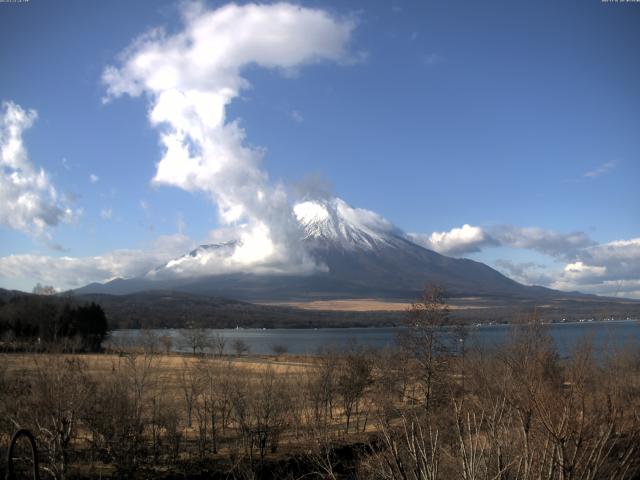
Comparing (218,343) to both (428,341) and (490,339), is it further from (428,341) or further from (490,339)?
(428,341)

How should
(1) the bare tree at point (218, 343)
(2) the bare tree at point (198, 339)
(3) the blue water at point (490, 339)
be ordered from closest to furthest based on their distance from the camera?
(3) the blue water at point (490, 339), (1) the bare tree at point (218, 343), (2) the bare tree at point (198, 339)

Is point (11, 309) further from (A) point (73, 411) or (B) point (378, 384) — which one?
(A) point (73, 411)

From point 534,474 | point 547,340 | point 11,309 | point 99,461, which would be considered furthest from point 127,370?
point 11,309

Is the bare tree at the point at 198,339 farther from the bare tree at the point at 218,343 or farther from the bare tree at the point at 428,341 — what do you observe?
the bare tree at the point at 428,341

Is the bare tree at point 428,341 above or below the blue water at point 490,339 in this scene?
above

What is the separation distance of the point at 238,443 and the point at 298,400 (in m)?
5.74

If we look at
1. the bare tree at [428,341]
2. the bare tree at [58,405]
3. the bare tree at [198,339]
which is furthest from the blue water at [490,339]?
the bare tree at [58,405]

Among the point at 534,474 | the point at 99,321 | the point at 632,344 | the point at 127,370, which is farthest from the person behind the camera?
the point at 99,321

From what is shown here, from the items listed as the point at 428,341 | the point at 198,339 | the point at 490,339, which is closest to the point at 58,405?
the point at 428,341

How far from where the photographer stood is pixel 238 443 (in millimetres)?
24125

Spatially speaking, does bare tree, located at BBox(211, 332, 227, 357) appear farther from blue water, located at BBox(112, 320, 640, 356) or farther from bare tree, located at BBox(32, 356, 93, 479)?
bare tree, located at BBox(32, 356, 93, 479)

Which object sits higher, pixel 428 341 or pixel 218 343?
pixel 428 341

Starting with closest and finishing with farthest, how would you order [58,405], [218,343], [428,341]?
[58,405], [428,341], [218,343]

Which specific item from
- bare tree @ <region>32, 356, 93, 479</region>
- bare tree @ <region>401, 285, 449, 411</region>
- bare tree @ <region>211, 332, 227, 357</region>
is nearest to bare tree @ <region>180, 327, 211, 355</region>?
bare tree @ <region>211, 332, 227, 357</region>
